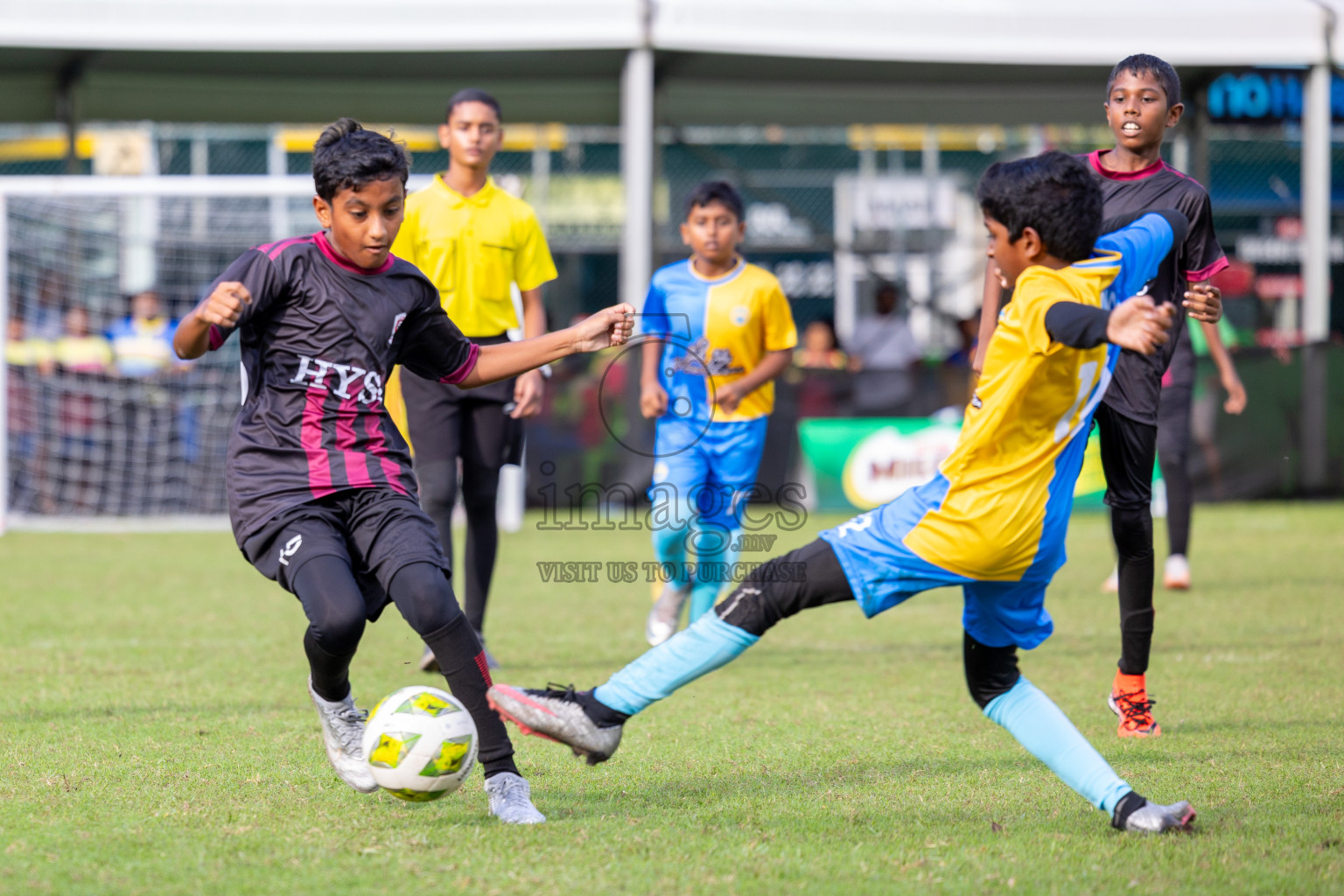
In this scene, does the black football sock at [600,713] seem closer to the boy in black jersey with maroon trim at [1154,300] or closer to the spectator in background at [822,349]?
the boy in black jersey with maroon trim at [1154,300]

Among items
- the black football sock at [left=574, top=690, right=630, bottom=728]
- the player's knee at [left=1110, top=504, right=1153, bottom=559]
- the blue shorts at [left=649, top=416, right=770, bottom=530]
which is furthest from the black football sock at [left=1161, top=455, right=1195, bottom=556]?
the black football sock at [left=574, top=690, right=630, bottom=728]

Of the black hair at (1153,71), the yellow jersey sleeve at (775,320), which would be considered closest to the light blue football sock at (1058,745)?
the black hair at (1153,71)

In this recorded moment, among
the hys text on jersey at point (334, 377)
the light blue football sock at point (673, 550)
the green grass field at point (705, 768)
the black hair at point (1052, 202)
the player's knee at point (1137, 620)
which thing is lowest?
the green grass field at point (705, 768)

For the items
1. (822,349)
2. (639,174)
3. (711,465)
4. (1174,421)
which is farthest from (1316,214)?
(711,465)

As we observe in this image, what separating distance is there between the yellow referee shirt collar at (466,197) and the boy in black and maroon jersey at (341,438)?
6.72 ft

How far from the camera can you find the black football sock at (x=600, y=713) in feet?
10.6

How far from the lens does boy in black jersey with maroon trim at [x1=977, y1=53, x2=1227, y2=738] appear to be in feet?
14.8

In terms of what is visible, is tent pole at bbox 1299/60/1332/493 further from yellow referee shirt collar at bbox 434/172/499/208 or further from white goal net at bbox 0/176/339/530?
yellow referee shirt collar at bbox 434/172/499/208

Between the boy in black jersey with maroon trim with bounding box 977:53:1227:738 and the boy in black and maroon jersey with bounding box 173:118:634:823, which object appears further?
the boy in black jersey with maroon trim with bounding box 977:53:1227:738

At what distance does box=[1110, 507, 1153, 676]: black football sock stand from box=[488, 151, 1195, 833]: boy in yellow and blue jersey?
1.31 meters

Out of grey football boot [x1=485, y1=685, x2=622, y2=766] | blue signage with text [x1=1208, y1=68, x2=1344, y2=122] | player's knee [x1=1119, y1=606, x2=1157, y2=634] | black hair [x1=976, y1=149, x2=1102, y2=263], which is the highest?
blue signage with text [x1=1208, y1=68, x2=1344, y2=122]

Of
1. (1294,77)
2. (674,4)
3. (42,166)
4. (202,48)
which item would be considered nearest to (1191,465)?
(1294,77)

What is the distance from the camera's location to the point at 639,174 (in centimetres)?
1219

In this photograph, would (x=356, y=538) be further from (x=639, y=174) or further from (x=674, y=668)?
(x=639, y=174)
